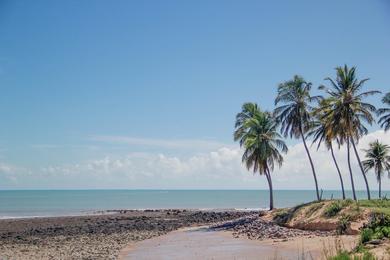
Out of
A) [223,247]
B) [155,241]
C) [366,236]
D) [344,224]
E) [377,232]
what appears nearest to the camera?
[366,236]

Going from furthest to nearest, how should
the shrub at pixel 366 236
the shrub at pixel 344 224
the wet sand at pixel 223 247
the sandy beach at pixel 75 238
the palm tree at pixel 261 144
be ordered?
the palm tree at pixel 261 144
the shrub at pixel 344 224
the sandy beach at pixel 75 238
the wet sand at pixel 223 247
the shrub at pixel 366 236

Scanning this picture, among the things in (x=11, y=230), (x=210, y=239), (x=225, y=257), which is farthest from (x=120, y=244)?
(x=11, y=230)

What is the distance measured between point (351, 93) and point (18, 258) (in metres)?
27.5

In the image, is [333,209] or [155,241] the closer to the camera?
[333,209]

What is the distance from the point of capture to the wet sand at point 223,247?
20.9 metres

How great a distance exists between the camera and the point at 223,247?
24.4 metres

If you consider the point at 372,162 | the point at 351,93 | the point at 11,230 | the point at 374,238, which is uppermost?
the point at 351,93

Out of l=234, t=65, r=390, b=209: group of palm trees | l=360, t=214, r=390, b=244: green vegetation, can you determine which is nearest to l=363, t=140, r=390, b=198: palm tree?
l=234, t=65, r=390, b=209: group of palm trees

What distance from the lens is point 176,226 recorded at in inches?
1512

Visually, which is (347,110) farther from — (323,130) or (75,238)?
(75,238)

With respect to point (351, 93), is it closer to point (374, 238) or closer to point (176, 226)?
point (176, 226)

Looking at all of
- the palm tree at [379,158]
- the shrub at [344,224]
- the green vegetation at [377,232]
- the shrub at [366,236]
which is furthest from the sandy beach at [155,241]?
the palm tree at [379,158]

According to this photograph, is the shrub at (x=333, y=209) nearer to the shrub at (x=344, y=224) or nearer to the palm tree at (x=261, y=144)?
the shrub at (x=344, y=224)

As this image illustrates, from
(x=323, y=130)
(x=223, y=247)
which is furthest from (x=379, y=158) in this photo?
(x=223, y=247)
